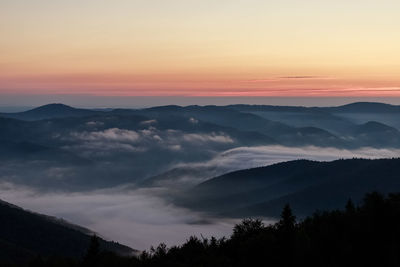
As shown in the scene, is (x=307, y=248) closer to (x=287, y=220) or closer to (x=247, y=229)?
(x=287, y=220)

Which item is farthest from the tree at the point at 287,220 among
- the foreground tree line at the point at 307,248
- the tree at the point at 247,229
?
the tree at the point at 247,229

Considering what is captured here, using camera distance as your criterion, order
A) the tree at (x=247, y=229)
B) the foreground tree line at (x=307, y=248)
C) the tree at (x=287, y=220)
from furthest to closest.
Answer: the tree at (x=247, y=229)
the tree at (x=287, y=220)
the foreground tree line at (x=307, y=248)

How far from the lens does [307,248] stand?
65.6 metres

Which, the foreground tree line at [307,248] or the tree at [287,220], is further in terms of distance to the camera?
the tree at [287,220]

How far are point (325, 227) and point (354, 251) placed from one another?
11.8 metres

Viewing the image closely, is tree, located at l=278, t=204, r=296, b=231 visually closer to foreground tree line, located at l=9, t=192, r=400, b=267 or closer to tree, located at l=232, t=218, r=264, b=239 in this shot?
foreground tree line, located at l=9, t=192, r=400, b=267

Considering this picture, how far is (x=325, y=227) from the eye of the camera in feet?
259

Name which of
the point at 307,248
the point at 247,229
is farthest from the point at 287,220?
the point at 247,229

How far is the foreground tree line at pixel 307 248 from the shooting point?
2559 inches

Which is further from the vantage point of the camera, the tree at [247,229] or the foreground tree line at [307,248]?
the tree at [247,229]

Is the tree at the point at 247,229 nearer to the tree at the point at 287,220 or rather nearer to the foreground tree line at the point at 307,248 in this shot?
the foreground tree line at the point at 307,248

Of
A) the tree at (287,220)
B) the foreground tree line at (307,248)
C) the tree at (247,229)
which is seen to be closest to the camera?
the foreground tree line at (307,248)

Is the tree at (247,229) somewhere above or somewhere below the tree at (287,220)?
below

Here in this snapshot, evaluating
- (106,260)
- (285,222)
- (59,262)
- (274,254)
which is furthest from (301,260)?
(59,262)
